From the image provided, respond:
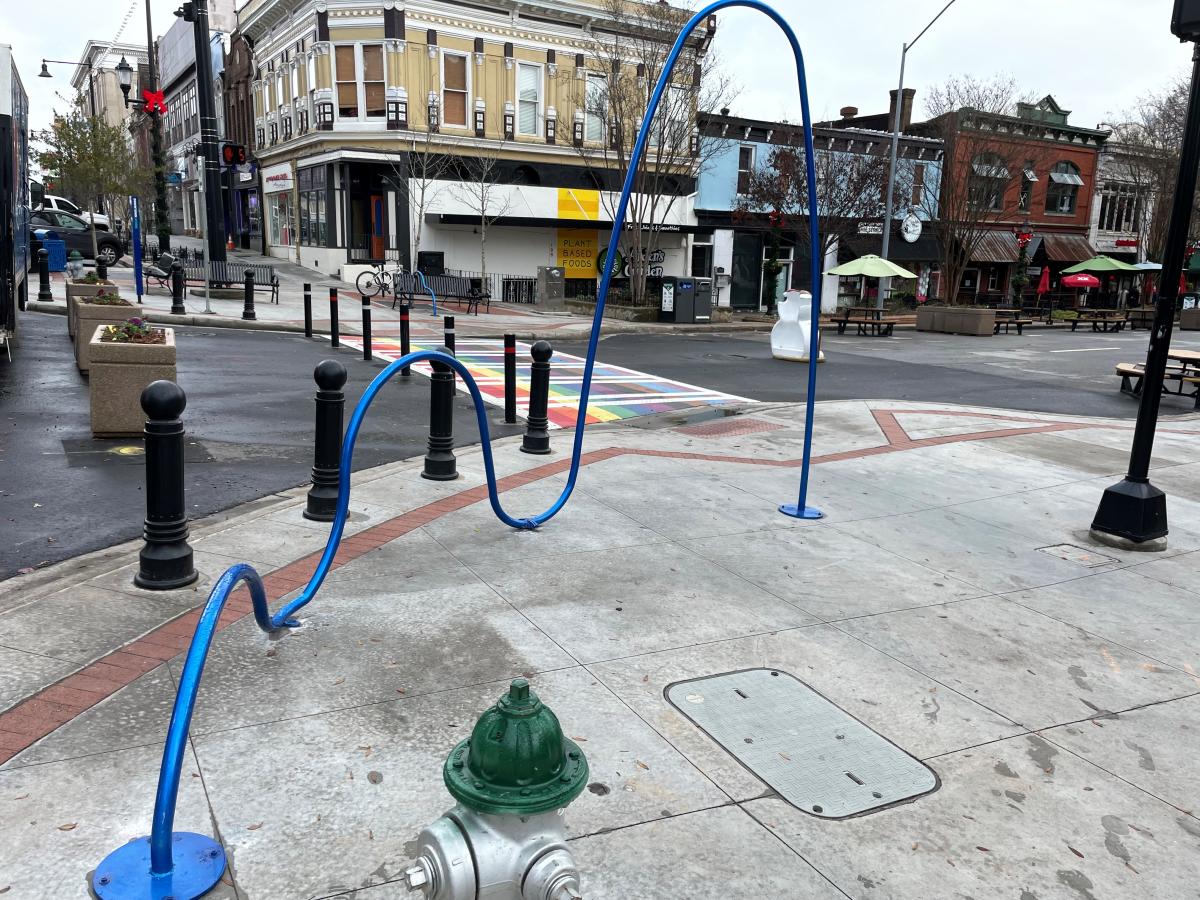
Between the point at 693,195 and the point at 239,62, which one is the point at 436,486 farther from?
the point at 239,62

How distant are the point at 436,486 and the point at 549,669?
3542 mm

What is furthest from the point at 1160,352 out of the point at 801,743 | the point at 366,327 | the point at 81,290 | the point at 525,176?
the point at 525,176

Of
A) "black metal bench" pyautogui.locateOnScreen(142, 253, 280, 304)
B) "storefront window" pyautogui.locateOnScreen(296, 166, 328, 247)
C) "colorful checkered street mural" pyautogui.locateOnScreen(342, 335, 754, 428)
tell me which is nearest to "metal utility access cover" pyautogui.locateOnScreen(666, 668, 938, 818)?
"colorful checkered street mural" pyautogui.locateOnScreen(342, 335, 754, 428)

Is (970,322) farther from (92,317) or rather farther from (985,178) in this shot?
(92,317)

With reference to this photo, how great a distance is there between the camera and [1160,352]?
6.56m

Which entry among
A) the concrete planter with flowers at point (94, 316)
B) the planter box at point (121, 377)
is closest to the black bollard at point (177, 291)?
the concrete planter with flowers at point (94, 316)

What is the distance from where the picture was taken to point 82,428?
8.84 metres

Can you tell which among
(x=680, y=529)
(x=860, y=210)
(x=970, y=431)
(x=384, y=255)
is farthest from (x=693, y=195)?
(x=680, y=529)

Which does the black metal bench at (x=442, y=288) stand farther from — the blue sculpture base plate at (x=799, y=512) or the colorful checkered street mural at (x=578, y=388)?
the blue sculpture base plate at (x=799, y=512)

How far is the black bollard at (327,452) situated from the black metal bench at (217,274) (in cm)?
1870

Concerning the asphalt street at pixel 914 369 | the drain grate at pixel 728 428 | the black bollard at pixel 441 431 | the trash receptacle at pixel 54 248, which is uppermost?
the trash receptacle at pixel 54 248

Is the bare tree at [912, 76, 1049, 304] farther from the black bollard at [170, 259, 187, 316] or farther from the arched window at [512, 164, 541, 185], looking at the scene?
the black bollard at [170, 259, 187, 316]

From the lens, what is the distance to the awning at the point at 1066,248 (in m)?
47.8

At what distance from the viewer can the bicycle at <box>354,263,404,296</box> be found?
28.7m
